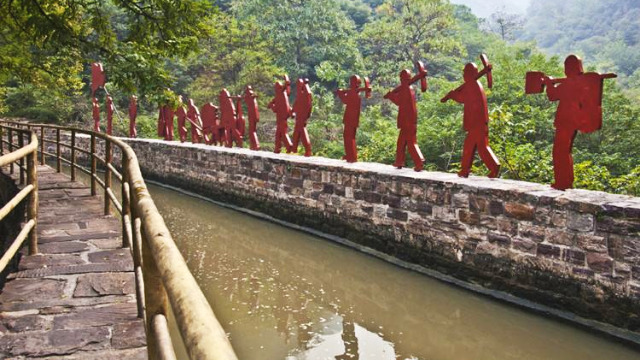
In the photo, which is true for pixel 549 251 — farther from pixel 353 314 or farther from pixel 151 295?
pixel 151 295

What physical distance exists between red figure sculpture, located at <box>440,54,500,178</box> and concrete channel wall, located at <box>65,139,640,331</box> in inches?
8.3

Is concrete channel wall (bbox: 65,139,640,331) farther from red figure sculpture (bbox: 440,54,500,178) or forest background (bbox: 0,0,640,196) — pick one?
forest background (bbox: 0,0,640,196)

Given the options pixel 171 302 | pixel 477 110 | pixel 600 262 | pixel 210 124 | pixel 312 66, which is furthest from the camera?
pixel 312 66

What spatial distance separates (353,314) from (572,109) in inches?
101

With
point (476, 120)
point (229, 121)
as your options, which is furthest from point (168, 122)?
point (476, 120)

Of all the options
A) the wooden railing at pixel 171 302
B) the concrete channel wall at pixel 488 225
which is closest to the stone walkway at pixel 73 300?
the wooden railing at pixel 171 302

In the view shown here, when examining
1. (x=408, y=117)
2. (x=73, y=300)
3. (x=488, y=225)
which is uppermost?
(x=408, y=117)

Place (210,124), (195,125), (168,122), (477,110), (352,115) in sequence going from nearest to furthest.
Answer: (477,110)
(352,115)
(210,124)
(195,125)
(168,122)

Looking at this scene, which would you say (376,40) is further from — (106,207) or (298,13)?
(106,207)

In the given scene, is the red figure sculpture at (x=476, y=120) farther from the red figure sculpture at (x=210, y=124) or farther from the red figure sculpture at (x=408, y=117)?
the red figure sculpture at (x=210, y=124)

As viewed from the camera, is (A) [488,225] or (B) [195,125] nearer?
(A) [488,225]

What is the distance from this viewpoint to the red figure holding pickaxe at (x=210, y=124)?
1110 cm

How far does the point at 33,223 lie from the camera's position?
3.37m

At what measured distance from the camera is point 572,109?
4488mm
